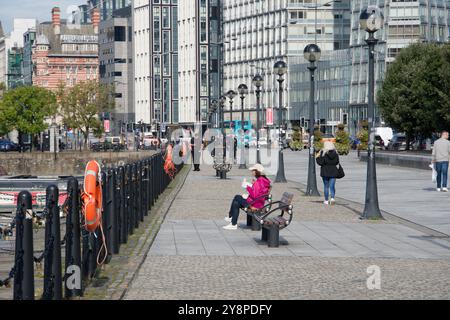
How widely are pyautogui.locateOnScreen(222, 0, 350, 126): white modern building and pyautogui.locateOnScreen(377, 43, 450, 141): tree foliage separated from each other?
62.7 m

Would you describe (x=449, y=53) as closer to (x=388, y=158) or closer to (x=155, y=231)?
(x=388, y=158)

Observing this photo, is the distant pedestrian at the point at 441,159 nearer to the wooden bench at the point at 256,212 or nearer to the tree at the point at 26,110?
the wooden bench at the point at 256,212

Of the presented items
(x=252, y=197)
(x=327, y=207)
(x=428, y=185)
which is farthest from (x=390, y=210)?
(x=428, y=185)

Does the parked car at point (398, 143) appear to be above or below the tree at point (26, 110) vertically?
below

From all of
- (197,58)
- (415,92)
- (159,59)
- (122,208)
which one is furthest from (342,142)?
(159,59)

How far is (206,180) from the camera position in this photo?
47.8 m

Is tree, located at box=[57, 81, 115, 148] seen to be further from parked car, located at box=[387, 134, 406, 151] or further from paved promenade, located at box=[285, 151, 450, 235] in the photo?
paved promenade, located at box=[285, 151, 450, 235]

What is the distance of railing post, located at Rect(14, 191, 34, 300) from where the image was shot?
9.70 m

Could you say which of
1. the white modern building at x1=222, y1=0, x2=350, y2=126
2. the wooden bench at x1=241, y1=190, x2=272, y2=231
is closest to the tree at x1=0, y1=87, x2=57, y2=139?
the white modern building at x1=222, y1=0, x2=350, y2=126

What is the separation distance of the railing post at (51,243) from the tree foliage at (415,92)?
6798 cm

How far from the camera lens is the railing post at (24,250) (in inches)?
382

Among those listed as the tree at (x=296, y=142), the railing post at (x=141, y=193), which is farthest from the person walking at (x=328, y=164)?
the tree at (x=296, y=142)

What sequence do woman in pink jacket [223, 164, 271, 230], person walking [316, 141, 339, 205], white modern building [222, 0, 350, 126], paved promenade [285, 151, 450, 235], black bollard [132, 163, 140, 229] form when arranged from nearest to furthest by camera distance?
1. woman in pink jacket [223, 164, 271, 230]
2. black bollard [132, 163, 140, 229]
3. paved promenade [285, 151, 450, 235]
4. person walking [316, 141, 339, 205]
5. white modern building [222, 0, 350, 126]

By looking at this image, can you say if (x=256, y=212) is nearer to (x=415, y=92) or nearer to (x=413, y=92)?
(x=415, y=92)
